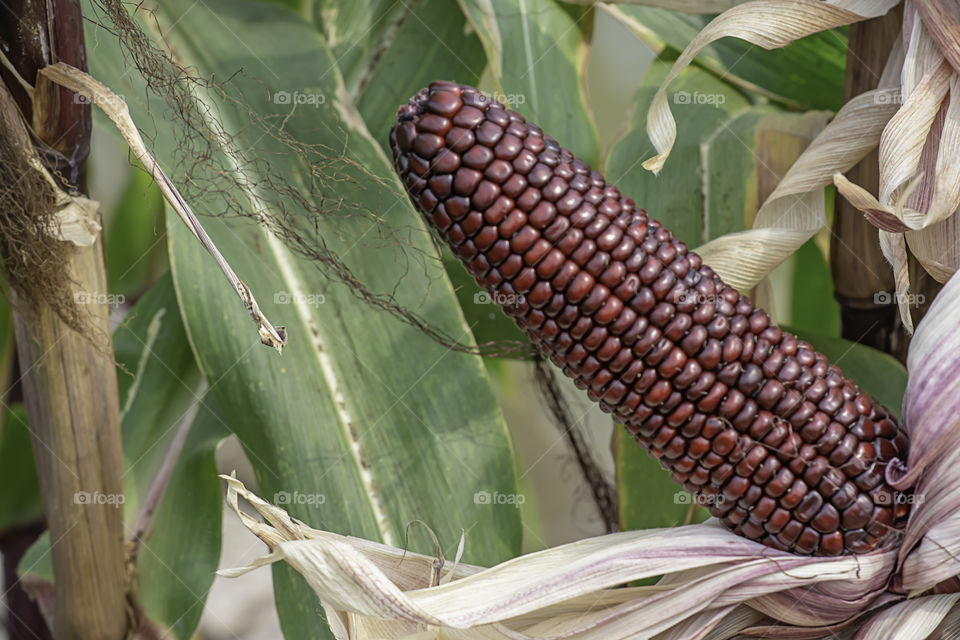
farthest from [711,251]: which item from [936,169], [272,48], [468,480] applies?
[272,48]

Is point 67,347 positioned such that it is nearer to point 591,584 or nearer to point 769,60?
point 591,584

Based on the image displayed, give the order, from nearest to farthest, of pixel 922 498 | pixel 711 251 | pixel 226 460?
pixel 922 498, pixel 711 251, pixel 226 460

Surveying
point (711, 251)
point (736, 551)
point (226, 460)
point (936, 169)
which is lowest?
point (226, 460)

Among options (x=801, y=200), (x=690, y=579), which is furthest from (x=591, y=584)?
(x=801, y=200)

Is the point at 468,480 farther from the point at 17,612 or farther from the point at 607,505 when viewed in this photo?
the point at 17,612

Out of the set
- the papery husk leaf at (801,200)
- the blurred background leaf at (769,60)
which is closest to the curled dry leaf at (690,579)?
the papery husk leaf at (801,200)

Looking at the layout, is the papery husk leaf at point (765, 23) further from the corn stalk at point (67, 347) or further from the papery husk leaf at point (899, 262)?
the corn stalk at point (67, 347)
